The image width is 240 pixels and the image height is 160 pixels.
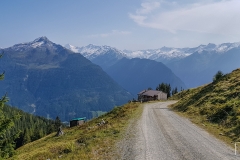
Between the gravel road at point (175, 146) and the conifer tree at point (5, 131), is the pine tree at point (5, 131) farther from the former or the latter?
the gravel road at point (175, 146)

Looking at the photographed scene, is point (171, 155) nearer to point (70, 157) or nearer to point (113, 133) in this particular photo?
point (70, 157)

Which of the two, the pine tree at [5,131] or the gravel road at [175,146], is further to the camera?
the pine tree at [5,131]

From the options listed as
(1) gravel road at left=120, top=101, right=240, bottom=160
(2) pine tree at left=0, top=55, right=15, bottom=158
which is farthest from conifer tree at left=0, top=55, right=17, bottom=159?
(1) gravel road at left=120, top=101, right=240, bottom=160

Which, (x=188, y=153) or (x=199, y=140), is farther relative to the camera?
(x=199, y=140)

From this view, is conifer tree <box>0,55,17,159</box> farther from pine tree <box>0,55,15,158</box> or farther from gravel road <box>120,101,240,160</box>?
gravel road <box>120,101,240,160</box>

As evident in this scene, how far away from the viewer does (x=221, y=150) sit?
18203 mm

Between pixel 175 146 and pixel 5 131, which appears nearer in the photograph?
pixel 175 146

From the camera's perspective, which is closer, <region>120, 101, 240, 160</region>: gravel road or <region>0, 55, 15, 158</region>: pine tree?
<region>120, 101, 240, 160</region>: gravel road

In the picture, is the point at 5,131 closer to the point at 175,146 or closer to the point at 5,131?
the point at 5,131

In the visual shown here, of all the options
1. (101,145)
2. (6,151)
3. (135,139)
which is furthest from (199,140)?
(6,151)

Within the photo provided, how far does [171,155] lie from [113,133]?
33.7 feet

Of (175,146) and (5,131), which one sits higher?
(5,131)

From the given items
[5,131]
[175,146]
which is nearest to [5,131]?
[5,131]

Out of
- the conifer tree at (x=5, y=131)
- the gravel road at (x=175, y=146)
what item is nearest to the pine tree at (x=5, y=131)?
the conifer tree at (x=5, y=131)
